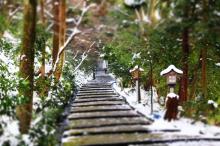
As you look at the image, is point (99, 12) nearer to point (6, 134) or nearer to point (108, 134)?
point (108, 134)

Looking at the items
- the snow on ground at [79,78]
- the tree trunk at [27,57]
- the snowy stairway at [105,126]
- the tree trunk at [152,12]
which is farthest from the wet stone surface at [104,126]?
the snow on ground at [79,78]

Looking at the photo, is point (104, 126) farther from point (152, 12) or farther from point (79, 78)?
point (79, 78)

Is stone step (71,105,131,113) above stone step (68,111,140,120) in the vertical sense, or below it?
above

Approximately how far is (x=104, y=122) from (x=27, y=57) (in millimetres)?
3317

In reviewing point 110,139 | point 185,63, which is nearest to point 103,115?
point 110,139

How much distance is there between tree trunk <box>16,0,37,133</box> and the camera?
30.2 ft

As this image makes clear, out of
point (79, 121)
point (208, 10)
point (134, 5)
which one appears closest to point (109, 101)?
point (79, 121)

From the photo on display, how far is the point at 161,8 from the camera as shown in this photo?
11078mm

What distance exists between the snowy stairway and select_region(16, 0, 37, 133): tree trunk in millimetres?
1163

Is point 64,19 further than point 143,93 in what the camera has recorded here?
No

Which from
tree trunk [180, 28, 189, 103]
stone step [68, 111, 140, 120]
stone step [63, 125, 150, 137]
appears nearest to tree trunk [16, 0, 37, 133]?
stone step [63, 125, 150, 137]

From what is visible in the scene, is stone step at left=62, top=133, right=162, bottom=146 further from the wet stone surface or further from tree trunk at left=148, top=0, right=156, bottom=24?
tree trunk at left=148, top=0, right=156, bottom=24

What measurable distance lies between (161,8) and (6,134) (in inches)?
234

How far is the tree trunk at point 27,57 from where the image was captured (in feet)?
30.2
